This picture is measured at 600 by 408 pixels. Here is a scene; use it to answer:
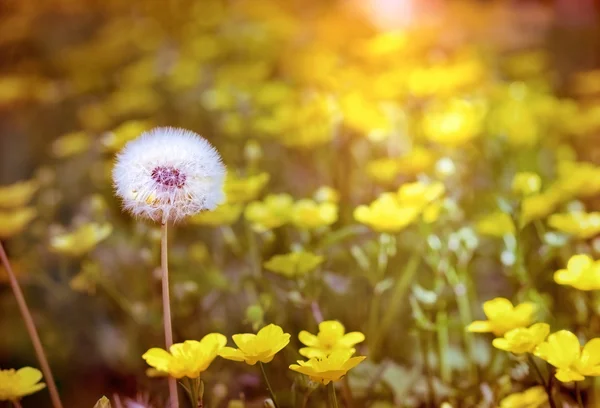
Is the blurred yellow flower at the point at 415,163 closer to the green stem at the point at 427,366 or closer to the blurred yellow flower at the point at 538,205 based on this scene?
the blurred yellow flower at the point at 538,205

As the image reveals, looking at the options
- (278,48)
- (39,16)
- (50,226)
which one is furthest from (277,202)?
(39,16)

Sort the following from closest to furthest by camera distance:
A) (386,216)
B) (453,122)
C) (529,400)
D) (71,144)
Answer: (529,400) → (386,216) → (453,122) → (71,144)

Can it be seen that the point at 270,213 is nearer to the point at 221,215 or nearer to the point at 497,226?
the point at 221,215

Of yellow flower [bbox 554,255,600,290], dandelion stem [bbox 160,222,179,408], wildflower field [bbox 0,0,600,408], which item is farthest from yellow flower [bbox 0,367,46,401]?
yellow flower [bbox 554,255,600,290]

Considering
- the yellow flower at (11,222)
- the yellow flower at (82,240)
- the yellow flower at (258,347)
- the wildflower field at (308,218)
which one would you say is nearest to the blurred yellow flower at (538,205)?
the wildflower field at (308,218)

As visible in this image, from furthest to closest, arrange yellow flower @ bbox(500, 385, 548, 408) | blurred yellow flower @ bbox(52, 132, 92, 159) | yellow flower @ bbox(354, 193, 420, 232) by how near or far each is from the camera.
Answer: blurred yellow flower @ bbox(52, 132, 92, 159)
yellow flower @ bbox(354, 193, 420, 232)
yellow flower @ bbox(500, 385, 548, 408)

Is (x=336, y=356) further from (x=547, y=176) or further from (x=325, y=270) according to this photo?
(x=547, y=176)

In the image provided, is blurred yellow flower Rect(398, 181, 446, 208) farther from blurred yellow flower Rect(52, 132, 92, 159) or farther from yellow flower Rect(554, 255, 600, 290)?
blurred yellow flower Rect(52, 132, 92, 159)

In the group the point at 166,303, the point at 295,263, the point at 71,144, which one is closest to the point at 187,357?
the point at 166,303
